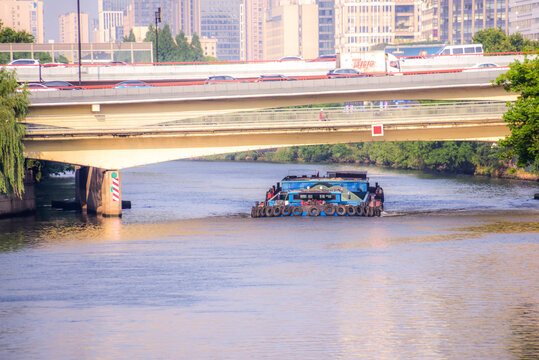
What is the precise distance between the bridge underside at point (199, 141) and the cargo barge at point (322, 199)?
412 centimetres

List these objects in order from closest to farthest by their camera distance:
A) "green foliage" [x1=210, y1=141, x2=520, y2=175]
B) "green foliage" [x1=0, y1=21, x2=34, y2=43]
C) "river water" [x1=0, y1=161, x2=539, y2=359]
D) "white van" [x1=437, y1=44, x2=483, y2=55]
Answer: "river water" [x1=0, y1=161, x2=539, y2=359]
"white van" [x1=437, y1=44, x2=483, y2=55]
"green foliage" [x1=210, y1=141, x2=520, y2=175]
"green foliage" [x1=0, y1=21, x2=34, y2=43]

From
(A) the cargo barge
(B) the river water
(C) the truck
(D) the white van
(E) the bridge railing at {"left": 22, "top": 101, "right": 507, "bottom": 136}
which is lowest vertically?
(B) the river water

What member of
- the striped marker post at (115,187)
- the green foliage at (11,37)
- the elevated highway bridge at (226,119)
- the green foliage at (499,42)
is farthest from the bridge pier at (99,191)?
the green foliage at (499,42)

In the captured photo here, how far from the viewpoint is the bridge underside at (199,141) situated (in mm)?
69375

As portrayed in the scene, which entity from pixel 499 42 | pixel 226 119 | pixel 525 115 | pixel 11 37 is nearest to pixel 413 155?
pixel 499 42

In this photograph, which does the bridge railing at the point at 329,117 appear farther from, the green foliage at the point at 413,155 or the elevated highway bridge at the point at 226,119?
the green foliage at the point at 413,155

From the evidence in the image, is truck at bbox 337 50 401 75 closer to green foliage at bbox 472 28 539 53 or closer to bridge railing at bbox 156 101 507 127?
Answer: bridge railing at bbox 156 101 507 127

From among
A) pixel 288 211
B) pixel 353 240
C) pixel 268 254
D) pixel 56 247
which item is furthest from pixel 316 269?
pixel 288 211

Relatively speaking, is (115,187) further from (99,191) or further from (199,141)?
(199,141)

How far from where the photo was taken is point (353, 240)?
5638 centimetres

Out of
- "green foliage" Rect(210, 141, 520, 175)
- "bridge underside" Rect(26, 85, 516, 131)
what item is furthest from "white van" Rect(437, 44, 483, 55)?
"bridge underside" Rect(26, 85, 516, 131)

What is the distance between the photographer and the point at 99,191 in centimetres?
7512

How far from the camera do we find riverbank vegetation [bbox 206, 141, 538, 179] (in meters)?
110

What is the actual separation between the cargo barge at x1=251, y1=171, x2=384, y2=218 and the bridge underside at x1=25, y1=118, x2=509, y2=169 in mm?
4120
